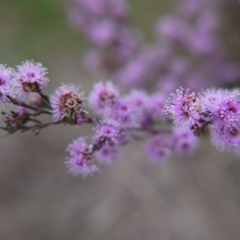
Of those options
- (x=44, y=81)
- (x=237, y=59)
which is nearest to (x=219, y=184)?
(x=237, y=59)

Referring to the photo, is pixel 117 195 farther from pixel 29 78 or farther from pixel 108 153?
pixel 29 78

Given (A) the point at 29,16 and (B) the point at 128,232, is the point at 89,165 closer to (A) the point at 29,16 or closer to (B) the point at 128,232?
(B) the point at 128,232

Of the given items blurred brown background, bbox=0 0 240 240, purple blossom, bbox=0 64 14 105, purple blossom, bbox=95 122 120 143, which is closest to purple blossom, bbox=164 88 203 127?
purple blossom, bbox=95 122 120 143

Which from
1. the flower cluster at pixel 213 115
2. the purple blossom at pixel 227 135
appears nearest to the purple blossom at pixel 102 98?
the flower cluster at pixel 213 115

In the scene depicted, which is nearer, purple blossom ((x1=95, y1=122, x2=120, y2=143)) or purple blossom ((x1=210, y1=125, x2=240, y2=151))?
purple blossom ((x1=210, y1=125, x2=240, y2=151))

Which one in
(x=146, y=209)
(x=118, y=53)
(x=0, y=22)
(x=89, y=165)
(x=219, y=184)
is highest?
(x=0, y=22)

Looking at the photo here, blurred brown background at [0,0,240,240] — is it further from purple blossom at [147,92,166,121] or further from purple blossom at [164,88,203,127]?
purple blossom at [164,88,203,127]
